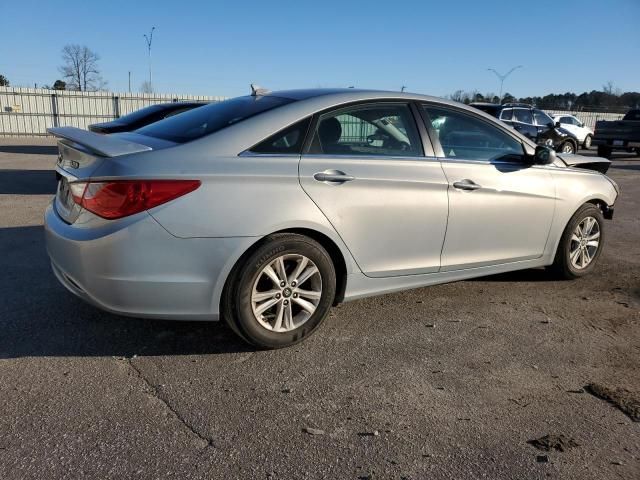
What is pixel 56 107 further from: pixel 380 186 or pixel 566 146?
pixel 380 186

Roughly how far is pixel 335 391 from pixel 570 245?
10.00 feet

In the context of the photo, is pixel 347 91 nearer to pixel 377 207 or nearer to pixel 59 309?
pixel 377 207

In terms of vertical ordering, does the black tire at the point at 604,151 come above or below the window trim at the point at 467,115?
below

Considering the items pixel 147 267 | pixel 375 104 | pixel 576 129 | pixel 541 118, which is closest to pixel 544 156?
pixel 375 104

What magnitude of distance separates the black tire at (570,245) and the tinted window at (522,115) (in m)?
13.7

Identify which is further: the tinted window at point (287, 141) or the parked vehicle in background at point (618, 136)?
the parked vehicle in background at point (618, 136)

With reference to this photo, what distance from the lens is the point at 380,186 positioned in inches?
148

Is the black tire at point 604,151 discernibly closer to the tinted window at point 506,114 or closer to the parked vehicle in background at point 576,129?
the tinted window at point 506,114

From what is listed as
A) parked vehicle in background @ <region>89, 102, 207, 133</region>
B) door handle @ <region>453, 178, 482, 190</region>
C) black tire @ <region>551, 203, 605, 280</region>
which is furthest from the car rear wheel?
door handle @ <region>453, 178, 482, 190</region>

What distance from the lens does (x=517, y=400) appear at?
3047 millimetres

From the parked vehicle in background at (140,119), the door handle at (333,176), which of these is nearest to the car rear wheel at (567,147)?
the parked vehicle in background at (140,119)

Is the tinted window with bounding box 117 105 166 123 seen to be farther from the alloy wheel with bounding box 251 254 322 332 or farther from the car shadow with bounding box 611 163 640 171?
the car shadow with bounding box 611 163 640 171

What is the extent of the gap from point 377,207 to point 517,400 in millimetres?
1467

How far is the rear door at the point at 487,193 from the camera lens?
416 cm
